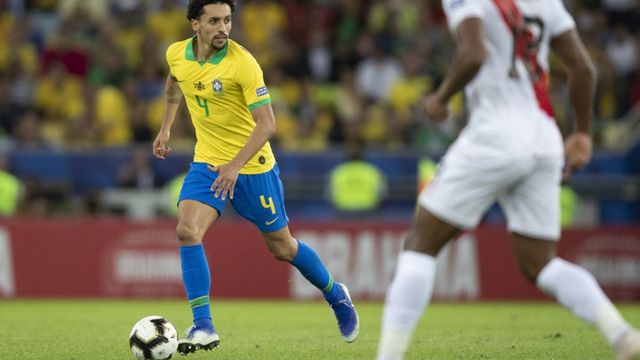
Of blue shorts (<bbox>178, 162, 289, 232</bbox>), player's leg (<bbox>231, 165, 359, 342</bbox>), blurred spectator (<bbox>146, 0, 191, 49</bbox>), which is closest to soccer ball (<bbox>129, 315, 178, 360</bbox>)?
blue shorts (<bbox>178, 162, 289, 232</bbox>)

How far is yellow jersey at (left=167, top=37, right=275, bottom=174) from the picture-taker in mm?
7836

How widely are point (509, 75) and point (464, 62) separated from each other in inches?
13.8

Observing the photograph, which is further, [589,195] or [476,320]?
[589,195]

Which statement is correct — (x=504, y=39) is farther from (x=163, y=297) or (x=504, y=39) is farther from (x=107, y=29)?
(x=107, y=29)

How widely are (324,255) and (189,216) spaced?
7244 millimetres

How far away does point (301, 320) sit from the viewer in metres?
11.4

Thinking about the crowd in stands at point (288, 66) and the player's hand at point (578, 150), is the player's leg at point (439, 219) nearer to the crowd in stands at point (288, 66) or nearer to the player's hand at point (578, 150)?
the player's hand at point (578, 150)

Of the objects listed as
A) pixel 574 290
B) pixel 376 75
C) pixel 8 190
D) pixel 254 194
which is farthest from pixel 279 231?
pixel 376 75

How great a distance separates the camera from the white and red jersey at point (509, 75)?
5668 millimetres

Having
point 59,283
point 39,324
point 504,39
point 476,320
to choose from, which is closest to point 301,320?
point 476,320

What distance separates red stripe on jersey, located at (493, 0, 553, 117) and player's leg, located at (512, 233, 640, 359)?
694 mm

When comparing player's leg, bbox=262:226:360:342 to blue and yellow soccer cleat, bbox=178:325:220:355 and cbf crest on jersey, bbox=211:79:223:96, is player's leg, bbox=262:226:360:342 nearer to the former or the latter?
blue and yellow soccer cleat, bbox=178:325:220:355

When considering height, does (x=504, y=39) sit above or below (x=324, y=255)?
above

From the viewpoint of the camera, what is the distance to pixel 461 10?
5.55m
